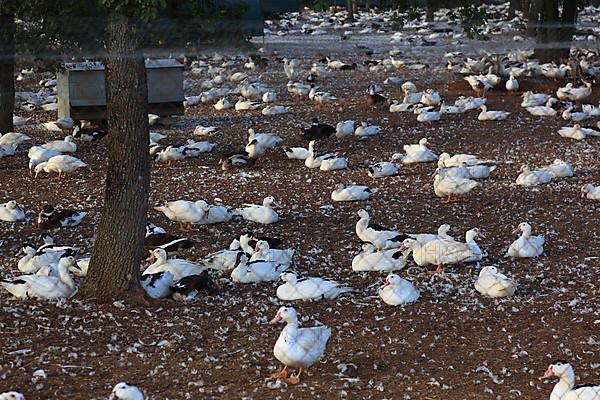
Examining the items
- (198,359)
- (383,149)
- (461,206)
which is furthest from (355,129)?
(198,359)

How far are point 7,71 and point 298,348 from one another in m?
9.47

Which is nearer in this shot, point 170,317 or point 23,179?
point 170,317

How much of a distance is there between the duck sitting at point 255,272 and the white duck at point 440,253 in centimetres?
119

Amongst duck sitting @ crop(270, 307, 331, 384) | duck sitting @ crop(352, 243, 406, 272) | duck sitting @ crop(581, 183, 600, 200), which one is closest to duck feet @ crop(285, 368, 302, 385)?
duck sitting @ crop(270, 307, 331, 384)

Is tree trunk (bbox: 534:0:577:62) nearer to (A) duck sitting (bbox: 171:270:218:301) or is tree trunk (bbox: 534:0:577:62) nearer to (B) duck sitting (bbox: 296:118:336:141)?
(B) duck sitting (bbox: 296:118:336:141)

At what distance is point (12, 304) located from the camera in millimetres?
7012

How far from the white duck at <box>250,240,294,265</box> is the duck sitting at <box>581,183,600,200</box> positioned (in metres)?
3.83

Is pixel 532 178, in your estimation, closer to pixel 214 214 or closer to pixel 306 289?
pixel 214 214

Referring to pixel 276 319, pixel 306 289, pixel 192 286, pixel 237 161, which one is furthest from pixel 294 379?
pixel 237 161

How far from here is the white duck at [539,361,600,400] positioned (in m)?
5.12

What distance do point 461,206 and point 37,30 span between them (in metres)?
5.43

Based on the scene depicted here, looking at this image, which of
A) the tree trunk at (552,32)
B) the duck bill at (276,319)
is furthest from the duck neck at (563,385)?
the tree trunk at (552,32)

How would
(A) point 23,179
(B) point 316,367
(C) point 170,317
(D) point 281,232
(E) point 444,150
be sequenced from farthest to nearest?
(E) point 444,150 → (A) point 23,179 → (D) point 281,232 → (C) point 170,317 → (B) point 316,367

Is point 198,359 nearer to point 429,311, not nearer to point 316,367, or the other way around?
point 316,367
